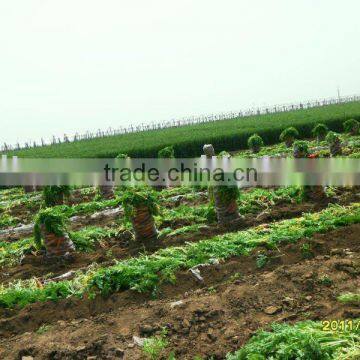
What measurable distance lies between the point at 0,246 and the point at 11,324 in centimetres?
407

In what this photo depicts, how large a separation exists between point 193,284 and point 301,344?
2.14 meters

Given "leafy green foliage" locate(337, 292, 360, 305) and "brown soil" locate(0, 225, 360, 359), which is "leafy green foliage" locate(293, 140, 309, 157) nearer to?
"brown soil" locate(0, 225, 360, 359)

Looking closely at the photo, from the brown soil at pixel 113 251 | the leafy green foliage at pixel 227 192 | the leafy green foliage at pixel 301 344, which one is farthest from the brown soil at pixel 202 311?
the leafy green foliage at pixel 227 192

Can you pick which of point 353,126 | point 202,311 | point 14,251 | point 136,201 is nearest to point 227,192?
point 136,201

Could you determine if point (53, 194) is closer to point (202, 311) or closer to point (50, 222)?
point (50, 222)

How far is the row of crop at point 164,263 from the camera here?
218 inches

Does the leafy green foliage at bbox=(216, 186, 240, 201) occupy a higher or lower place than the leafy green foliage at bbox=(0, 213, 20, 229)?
higher

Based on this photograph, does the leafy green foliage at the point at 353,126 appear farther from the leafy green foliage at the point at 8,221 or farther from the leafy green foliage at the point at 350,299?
the leafy green foliage at the point at 350,299

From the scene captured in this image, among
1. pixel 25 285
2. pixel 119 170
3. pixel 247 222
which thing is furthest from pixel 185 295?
pixel 119 170

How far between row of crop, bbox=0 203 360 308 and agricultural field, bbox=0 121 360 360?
0.7 inches

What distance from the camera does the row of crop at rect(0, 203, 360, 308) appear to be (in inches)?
218

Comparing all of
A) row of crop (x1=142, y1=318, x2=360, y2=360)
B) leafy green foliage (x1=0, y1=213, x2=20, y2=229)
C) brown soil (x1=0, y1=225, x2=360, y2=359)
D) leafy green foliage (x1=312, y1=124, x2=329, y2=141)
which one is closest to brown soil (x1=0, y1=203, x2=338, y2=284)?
brown soil (x1=0, y1=225, x2=360, y2=359)

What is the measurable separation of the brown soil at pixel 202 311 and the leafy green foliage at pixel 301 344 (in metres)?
0.34

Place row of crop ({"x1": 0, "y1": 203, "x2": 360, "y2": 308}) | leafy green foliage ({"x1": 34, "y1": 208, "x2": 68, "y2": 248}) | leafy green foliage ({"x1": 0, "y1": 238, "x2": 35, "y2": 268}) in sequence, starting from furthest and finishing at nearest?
leafy green foliage ({"x1": 0, "y1": 238, "x2": 35, "y2": 268}) < leafy green foliage ({"x1": 34, "y1": 208, "x2": 68, "y2": 248}) < row of crop ({"x1": 0, "y1": 203, "x2": 360, "y2": 308})
